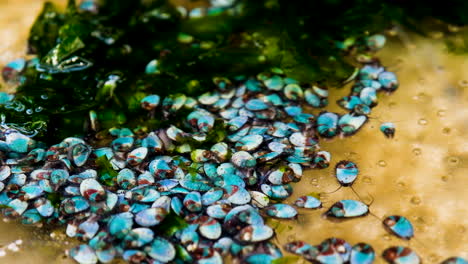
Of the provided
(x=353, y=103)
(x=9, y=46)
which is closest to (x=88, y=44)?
(x=9, y=46)

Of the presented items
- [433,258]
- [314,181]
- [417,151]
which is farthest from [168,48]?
[433,258]

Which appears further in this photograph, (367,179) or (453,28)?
(453,28)

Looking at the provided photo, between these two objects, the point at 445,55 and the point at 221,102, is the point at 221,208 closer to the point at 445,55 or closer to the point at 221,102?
the point at 221,102

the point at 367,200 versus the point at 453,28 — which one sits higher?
the point at 453,28

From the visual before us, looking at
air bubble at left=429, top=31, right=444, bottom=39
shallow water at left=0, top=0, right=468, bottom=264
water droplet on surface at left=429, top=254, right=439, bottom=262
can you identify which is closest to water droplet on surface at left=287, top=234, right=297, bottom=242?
shallow water at left=0, top=0, right=468, bottom=264

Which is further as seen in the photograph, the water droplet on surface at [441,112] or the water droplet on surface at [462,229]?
the water droplet on surface at [441,112]

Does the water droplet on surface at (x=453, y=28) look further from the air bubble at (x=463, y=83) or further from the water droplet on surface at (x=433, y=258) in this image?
the water droplet on surface at (x=433, y=258)

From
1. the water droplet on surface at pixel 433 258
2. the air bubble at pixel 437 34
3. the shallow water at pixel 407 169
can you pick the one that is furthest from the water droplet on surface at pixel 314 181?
the air bubble at pixel 437 34

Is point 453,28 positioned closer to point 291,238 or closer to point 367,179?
point 367,179
